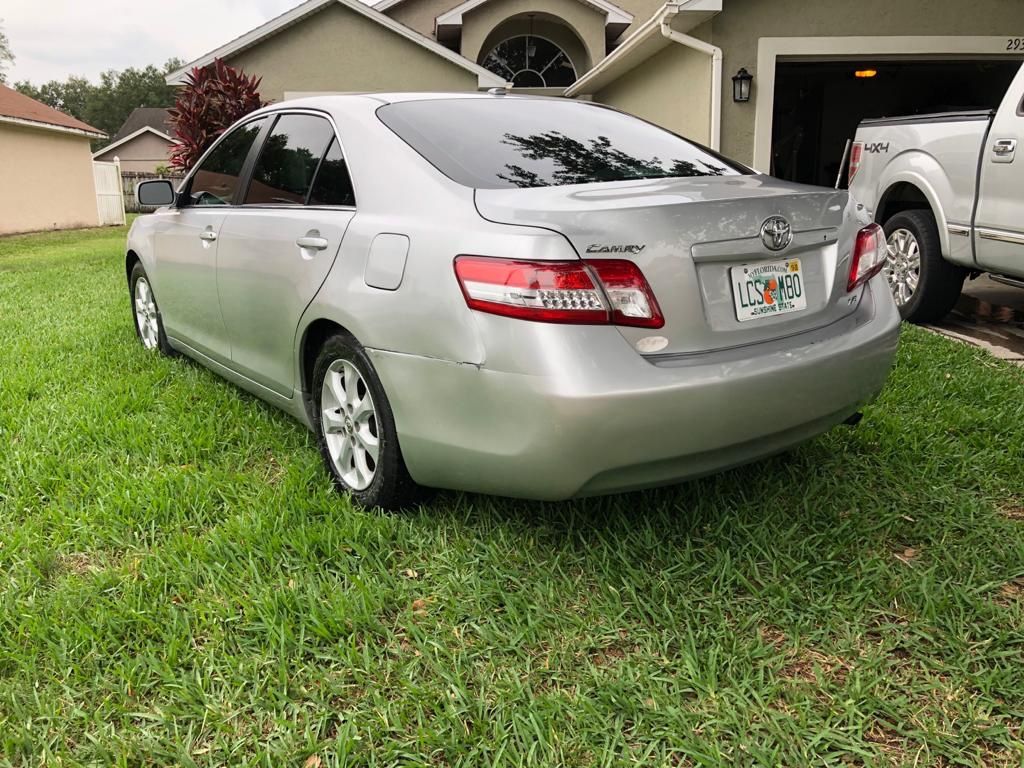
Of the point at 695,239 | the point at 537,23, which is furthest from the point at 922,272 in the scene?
the point at 537,23

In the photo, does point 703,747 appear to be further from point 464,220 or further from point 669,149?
point 669,149

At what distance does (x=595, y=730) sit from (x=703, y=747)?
0.81ft

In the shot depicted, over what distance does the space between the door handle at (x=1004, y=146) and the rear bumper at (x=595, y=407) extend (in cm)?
328

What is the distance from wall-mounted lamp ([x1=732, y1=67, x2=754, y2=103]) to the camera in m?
9.66

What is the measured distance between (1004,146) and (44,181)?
2199 cm

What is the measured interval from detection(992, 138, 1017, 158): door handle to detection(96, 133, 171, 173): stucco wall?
46007mm

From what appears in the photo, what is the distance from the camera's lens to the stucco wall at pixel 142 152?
148 ft

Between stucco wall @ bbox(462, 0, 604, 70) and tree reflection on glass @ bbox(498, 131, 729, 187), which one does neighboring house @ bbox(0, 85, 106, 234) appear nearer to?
stucco wall @ bbox(462, 0, 604, 70)

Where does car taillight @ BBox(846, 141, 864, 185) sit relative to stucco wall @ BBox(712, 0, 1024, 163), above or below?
below

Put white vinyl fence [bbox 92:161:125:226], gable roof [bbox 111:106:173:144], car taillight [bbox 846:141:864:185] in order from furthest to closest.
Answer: gable roof [bbox 111:106:173:144] → white vinyl fence [bbox 92:161:125:226] → car taillight [bbox 846:141:864:185]

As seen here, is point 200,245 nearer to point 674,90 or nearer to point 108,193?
point 674,90

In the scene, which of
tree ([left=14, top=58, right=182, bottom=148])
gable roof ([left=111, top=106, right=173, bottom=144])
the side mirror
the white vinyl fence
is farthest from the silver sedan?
tree ([left=14, top=58, right=182, bottom=148])

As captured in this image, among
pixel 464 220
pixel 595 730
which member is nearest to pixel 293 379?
pixel 464 220

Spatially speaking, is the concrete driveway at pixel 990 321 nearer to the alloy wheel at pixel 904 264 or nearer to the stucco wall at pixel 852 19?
the alloy wheel at pixel 904 264
